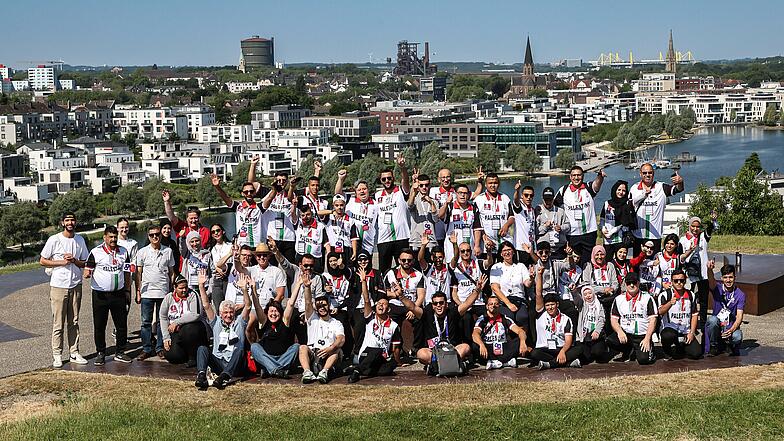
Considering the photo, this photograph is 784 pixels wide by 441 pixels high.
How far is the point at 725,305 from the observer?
11.4 meters

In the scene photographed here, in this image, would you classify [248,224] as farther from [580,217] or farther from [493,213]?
[580,217]

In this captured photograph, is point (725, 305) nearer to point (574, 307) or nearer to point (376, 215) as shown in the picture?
point (574, 307)

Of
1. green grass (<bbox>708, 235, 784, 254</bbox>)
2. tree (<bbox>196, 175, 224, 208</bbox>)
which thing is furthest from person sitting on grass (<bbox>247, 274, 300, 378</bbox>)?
tree (<bbox>196, 175, 224, 208</bbox>)

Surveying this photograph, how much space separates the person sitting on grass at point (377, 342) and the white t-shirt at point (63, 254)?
10.4ft

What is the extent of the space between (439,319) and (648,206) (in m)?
3.02

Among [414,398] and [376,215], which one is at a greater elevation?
[376,215]

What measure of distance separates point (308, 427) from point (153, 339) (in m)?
3.66

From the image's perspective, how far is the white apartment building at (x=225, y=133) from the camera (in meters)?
136

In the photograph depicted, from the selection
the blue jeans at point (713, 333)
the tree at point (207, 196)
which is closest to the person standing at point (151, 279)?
the blue jeans at point (713, 333)

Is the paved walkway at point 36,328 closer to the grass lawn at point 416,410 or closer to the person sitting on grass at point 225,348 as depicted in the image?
the grass lawn at point 416,410

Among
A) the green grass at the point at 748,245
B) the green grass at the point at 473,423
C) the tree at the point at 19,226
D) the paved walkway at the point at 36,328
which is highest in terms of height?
the green grass at the point at 748,245

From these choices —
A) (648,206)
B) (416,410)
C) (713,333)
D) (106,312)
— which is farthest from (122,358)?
(713,333)

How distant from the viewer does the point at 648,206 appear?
12367 millimetres

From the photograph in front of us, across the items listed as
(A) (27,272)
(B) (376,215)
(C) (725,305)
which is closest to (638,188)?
(C) (725,305)
